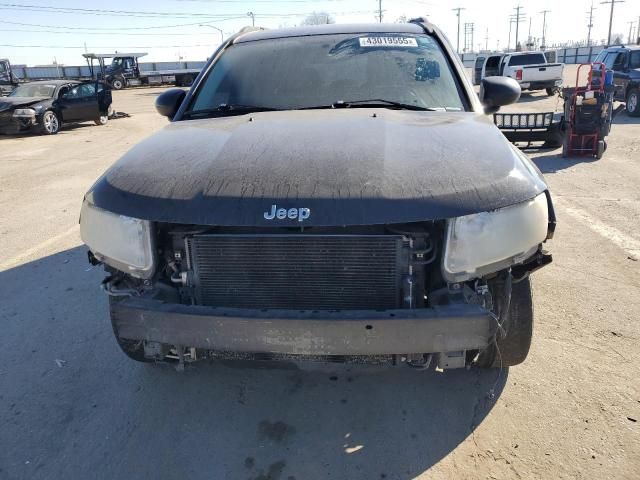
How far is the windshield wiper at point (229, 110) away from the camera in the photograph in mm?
3207

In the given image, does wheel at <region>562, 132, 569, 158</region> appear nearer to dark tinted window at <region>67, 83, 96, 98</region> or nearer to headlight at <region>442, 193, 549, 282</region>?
headlight at <region>442, 193, 549, 282</region>

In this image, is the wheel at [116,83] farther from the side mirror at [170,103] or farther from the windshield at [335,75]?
the windshield at [335,75]

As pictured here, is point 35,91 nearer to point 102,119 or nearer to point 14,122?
point 14,122

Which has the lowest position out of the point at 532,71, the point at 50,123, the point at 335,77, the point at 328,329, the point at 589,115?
the point at 50,123

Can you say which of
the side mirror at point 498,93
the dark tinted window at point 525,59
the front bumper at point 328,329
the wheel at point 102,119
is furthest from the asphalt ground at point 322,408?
the dark tinted window at point 525,59

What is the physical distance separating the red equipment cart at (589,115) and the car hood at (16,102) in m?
14.2

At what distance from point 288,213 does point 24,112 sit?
50.6 ft

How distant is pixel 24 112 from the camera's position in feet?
47.6

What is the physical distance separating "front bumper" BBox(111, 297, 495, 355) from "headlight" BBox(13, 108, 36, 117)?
49.4ft

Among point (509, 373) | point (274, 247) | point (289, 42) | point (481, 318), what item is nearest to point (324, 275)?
point (274, 247)

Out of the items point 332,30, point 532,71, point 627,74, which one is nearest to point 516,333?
point 332,30

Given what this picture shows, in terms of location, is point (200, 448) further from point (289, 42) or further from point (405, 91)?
point (289, 42)

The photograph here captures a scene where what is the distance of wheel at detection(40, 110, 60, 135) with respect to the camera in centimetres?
1516

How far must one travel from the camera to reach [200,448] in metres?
2.44
